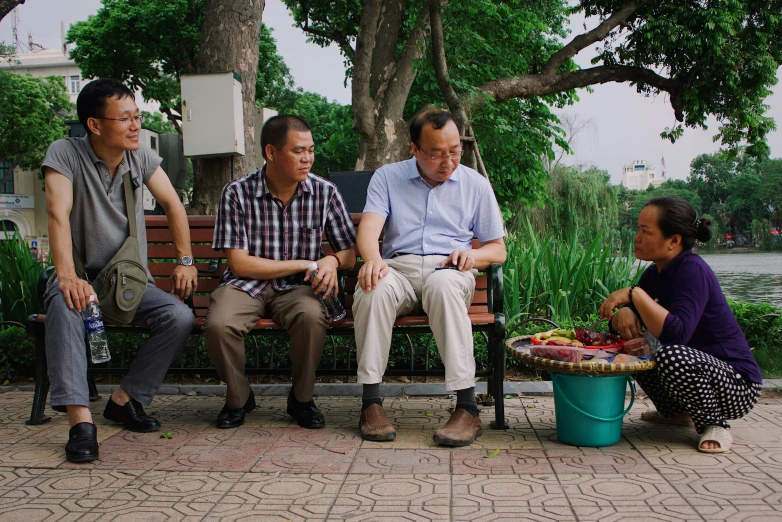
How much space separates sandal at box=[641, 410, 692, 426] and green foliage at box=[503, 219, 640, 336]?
154 centimetres

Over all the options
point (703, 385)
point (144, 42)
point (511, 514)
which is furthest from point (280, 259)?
point (144, 42)

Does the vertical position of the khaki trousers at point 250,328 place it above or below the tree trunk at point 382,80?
below

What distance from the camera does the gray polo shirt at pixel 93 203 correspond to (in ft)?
11.8

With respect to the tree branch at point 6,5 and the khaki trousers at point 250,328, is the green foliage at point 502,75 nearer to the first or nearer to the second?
the tree branch at point 6,5

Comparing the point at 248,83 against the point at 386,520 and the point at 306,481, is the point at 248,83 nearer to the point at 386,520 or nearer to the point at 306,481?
the point at 306,481

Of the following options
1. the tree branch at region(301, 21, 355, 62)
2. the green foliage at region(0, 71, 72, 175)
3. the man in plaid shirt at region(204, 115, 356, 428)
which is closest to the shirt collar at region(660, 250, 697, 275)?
the man in plaid shirt at region(204, 115, 356, 428)

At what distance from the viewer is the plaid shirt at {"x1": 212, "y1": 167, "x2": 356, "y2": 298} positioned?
370 centimetres

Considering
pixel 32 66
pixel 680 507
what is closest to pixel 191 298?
pixel 680 507

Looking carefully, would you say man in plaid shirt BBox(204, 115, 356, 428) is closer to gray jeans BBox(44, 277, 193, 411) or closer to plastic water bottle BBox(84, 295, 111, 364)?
gray jeans BBox(44, 277, 193, 411)

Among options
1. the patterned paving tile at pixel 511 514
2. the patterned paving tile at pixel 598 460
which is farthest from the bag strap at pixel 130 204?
the patterned paving tile at pixel 598 460

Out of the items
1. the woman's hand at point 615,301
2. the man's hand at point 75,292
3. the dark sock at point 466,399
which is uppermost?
the man's hand at point 75,292

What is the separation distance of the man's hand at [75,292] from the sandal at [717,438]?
2820 mm

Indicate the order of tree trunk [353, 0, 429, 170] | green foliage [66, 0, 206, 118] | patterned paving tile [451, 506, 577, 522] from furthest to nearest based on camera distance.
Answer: green foliage [66, 0, 206, 118] → tree trunk [353, 0, 429, 170] → patterned paving tile [451, 506, 577, 522]

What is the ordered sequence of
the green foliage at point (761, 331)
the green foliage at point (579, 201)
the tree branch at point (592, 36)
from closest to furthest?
the green foliage at point (761, 331) → the tree branch at point (592, 36) → the green foliage at point (579, 201)
